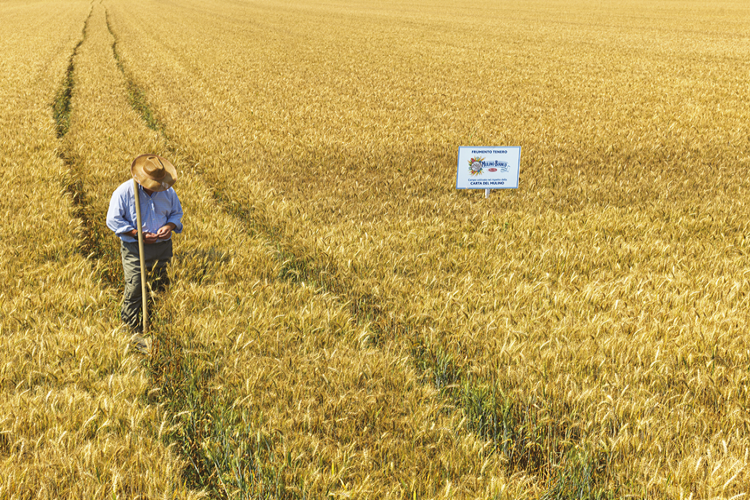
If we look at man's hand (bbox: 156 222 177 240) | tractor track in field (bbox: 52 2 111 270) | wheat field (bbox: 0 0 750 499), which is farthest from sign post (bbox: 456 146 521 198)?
tractor track in field (bbox: 52 2 111 270)

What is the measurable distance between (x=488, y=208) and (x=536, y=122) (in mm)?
6557

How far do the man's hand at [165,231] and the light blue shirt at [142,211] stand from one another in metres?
0.07

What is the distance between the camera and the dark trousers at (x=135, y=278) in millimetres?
4863

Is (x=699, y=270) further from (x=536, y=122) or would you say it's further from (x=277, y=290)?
(x=536, y=122)

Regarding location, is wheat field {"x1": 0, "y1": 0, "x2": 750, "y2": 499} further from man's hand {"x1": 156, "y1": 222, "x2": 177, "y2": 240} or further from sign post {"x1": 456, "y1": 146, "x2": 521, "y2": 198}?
man's hand {"x1": 156, "y1": 222, "x2": 177, "y2": 240}

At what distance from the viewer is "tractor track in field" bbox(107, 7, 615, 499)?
3020 mm

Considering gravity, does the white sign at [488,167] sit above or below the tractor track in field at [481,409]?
Result: above

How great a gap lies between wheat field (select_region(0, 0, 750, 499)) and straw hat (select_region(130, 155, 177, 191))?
101 cm

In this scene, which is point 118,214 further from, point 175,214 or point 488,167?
point 488,167

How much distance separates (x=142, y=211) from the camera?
15.8 ft

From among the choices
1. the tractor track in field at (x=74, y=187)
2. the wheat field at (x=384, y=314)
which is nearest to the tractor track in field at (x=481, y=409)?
the wheat field at (x=384, y=314)

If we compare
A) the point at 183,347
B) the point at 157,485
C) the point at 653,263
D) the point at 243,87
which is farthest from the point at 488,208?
the point at 243,87

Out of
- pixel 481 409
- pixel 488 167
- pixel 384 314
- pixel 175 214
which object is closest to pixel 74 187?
pixel 175 214

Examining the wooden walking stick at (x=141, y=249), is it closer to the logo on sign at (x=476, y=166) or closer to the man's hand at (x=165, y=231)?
the man's hand at (x=165, y=231)
